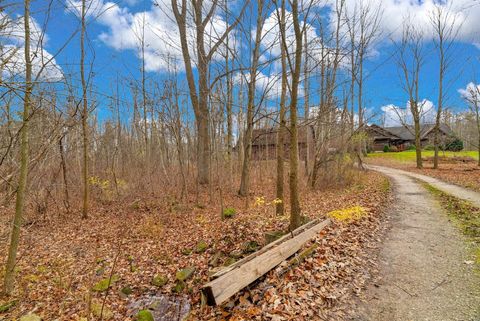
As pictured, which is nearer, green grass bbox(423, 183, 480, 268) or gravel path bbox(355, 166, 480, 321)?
gravel path bbox(355, 166, 480, 321)

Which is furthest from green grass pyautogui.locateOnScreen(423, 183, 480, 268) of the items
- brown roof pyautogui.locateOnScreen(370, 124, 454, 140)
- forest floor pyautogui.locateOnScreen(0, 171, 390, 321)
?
brown roof pyautogui.locateOnScreen(370, 124, 454, 140)

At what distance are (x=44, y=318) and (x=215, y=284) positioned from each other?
3589 millimetres

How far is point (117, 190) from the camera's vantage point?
13.0 metres

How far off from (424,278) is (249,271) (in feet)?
9.64

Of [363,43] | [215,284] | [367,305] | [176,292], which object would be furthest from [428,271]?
[363,43]

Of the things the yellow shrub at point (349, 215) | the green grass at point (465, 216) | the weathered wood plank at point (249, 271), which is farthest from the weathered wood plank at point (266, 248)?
the green grass at point (465, 216)

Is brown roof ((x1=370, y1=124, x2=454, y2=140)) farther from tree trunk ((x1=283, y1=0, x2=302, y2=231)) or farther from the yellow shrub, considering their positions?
tree trunk ((x1=283, y1=0, x2=302, y2=231))

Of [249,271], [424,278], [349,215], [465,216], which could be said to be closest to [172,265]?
[249,271]

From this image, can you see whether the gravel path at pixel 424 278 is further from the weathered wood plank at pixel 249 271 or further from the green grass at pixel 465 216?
the weathered wood plank at pixel 249 271

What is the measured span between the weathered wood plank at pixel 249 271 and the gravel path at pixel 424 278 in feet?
4.72

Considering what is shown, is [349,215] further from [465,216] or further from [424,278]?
[465,216]

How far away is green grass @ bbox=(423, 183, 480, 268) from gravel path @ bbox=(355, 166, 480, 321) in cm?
17

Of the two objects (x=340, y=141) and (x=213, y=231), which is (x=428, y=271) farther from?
(x=340, y=141)

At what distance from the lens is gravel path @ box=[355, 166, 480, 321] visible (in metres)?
3.75
